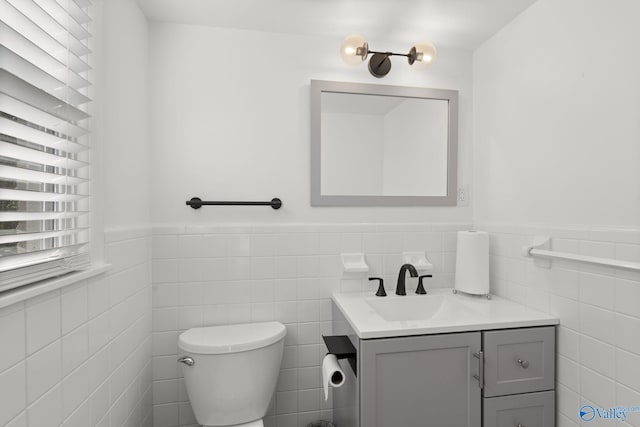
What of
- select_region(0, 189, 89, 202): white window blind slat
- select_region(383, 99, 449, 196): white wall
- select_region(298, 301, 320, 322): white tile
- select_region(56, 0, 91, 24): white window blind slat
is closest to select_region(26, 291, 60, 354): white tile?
select_region(0, 189, 89, 202): white window blind slat

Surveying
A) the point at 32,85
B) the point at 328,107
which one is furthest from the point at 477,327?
the point at 32,85

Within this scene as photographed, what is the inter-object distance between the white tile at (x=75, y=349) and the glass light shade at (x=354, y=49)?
59.5 inches

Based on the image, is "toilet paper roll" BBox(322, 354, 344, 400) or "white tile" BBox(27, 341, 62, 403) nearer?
"white tile" BBox(27, 341, 62, 403)

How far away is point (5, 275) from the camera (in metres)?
0.69

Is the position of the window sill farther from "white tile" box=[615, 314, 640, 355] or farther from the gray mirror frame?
"white tile" box=[615, 314, 640, 355]

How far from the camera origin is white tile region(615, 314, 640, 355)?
1.04m

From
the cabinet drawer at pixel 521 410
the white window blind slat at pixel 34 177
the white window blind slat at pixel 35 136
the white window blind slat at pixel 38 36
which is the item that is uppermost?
the white window blind slat at pixel 38 36

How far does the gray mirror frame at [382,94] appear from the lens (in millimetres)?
1680

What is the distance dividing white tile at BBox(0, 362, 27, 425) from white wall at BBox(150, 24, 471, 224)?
36.4 inches

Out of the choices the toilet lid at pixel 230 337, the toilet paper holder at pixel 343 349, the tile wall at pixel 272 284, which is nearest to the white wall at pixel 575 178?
the tile wall at pixel 272 284

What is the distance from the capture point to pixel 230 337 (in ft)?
4.69

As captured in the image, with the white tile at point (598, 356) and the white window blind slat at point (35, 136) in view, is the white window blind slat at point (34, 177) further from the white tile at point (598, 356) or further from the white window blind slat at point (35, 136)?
the white tile at point (598, 356)

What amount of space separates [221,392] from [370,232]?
100cm

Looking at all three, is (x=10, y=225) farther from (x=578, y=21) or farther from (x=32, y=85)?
(x=578, y=21)
